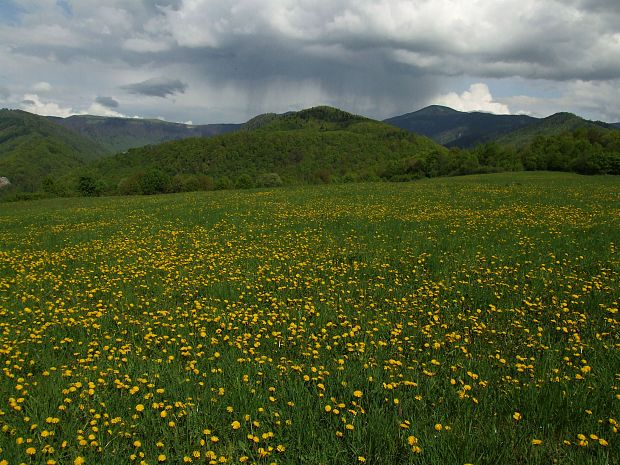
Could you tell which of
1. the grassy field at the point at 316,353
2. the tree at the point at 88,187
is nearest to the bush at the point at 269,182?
the tree at the point at 88,187

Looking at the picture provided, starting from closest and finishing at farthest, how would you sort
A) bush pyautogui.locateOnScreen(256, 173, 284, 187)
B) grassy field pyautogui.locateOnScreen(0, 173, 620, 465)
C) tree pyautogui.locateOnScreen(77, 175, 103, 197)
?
grassy field pyautogui.locateOnScreen(0, 173, 620, 465)
tree pyautogui.locateOnScreen(77, 175, 103, 197)
bush pyautogui.locateOnScreen(256, 173, 284, 187)

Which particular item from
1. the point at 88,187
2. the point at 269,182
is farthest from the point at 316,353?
the point at 269,182

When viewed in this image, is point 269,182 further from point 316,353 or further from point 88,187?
point 316,353

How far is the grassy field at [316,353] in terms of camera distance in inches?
146

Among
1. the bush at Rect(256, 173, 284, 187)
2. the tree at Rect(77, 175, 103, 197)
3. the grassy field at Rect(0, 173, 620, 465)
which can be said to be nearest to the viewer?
the grassy field at Rect(0, 173, 620, 465)

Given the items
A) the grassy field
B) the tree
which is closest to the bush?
the tree

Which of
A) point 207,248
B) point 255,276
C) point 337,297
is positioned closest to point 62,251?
point 207,248

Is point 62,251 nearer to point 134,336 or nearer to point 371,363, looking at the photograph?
point 134,336

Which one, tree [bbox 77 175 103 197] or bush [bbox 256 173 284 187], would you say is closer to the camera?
tree [bbox 77 175 103 197]

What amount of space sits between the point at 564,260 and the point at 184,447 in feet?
29.5

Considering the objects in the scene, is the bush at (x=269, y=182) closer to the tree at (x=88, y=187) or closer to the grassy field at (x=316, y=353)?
the tree at (x=88, y=187)

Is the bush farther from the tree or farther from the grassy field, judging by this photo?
→ the grassy field

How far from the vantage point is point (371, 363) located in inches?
201

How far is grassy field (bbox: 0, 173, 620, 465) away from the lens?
3699 mm
